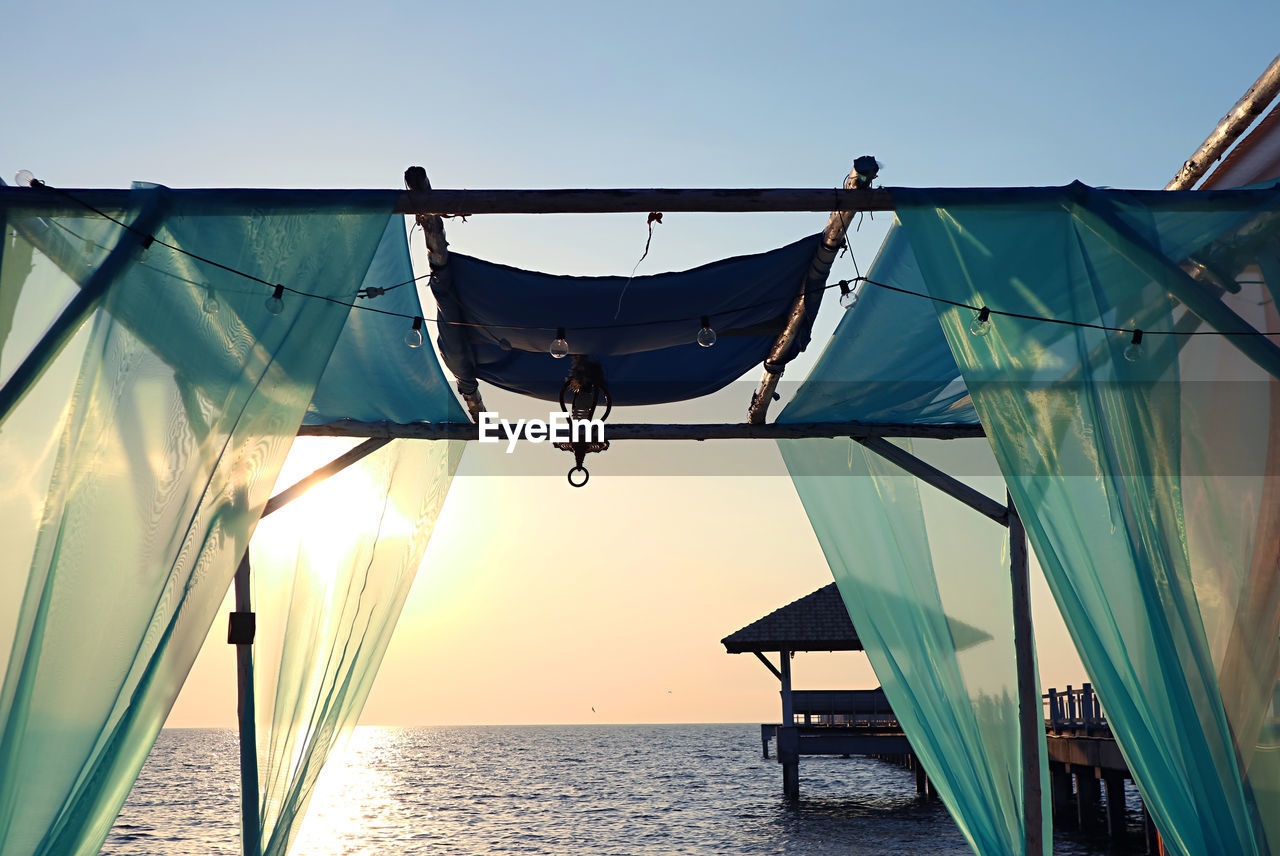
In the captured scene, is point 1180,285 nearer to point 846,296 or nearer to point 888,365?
point 846,296

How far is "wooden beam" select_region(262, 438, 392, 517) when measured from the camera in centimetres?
445

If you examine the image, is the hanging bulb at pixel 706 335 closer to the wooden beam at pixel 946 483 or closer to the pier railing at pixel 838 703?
the wooden beam at pixel 946 483

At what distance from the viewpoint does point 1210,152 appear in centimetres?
296

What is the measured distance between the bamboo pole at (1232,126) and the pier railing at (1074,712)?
9.53m

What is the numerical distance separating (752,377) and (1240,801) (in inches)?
102

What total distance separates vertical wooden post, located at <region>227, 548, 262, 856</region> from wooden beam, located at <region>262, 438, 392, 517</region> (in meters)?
0.29

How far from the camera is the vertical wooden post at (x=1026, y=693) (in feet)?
13.2

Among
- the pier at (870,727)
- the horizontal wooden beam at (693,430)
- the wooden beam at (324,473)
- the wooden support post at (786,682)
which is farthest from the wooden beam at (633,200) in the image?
the wooden support post at (786,682)

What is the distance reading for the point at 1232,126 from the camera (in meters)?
2.83

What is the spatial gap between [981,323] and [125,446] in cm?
209

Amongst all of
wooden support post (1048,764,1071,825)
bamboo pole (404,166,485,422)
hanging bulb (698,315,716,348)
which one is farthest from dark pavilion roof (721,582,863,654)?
hanging bulb (698,315,716,348)

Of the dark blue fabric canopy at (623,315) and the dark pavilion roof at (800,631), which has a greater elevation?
the dark pavilion roof at (800,631)

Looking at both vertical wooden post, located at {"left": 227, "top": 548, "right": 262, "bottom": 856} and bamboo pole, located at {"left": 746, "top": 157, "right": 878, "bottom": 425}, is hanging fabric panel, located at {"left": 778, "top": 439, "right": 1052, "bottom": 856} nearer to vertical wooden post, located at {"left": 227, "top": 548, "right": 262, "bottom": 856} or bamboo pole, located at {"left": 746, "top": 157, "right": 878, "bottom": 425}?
bamboo pole, located at {"left": 746, "top": 157, "right": 878, "bottom": 425}

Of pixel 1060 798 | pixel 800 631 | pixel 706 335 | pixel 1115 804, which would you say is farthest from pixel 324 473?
pixel 1060 798
